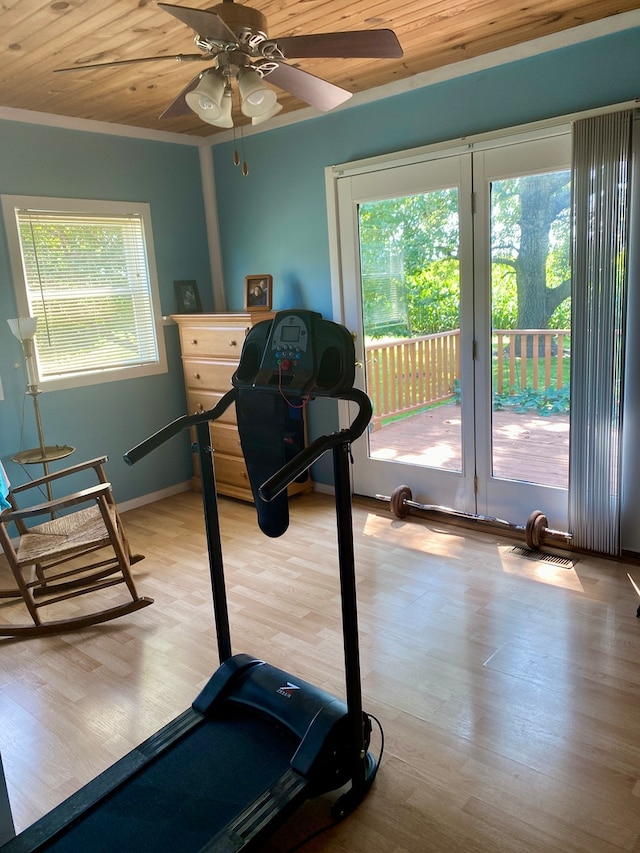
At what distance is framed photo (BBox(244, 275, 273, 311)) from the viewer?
4336mm

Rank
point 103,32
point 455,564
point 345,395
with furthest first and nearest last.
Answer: point 455,564 < point 103,32 < point 345,395

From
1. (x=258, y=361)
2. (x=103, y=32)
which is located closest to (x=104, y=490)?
(x=258, y=361)

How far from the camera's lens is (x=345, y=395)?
182 cm

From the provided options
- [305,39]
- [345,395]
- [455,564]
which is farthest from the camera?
[455,564]

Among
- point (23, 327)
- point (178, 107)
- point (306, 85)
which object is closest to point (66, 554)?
point (23, 327)

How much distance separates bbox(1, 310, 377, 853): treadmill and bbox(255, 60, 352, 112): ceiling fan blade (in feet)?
2.97

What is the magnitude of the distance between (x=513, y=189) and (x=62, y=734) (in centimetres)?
318

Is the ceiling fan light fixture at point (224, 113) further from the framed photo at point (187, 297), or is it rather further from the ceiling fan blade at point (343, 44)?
the framed photo at point (187, 297)

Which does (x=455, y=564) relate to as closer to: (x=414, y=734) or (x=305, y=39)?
(x=414, y=734)

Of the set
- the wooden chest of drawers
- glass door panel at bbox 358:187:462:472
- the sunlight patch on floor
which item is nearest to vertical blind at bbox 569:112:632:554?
the sunlight patch on floor

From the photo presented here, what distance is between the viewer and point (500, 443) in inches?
146

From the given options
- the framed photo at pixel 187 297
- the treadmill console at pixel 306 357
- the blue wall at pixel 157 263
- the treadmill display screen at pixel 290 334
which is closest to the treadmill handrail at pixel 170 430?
the treadmill console at pixel 306 357

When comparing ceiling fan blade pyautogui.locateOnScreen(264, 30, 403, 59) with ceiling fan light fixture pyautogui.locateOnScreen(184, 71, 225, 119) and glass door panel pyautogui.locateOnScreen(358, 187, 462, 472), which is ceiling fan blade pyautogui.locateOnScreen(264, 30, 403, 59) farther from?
glass door panel pyautogui.locateOnScreen(358, 187, 462, 472)

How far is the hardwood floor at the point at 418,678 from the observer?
1802 millimetres
